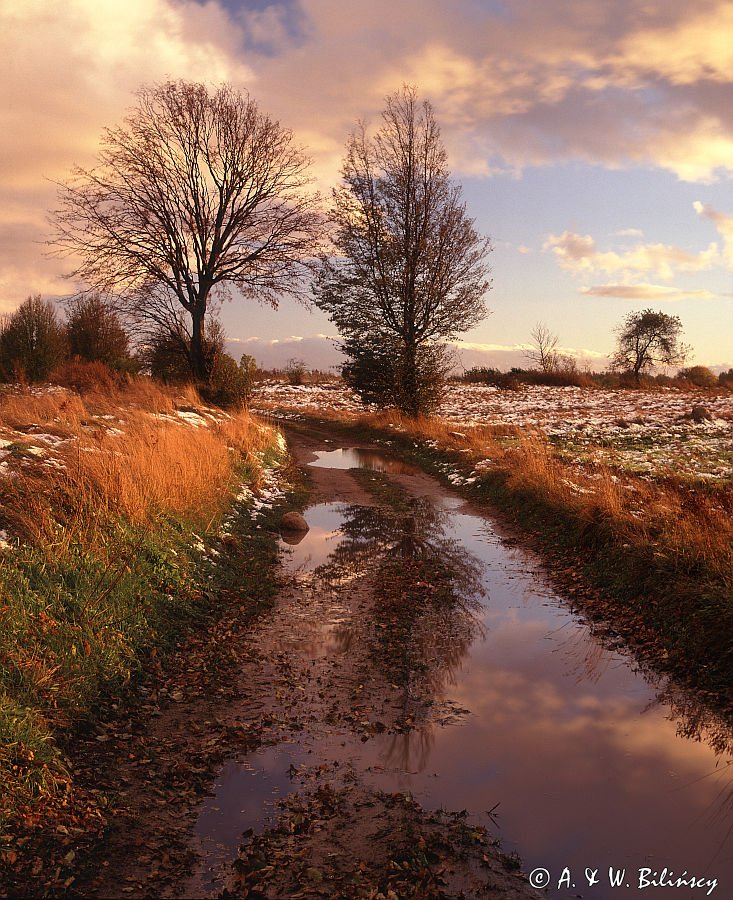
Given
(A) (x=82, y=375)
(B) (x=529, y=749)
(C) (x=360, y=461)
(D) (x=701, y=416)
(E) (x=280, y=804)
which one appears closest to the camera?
(E) (x=280, y=804)

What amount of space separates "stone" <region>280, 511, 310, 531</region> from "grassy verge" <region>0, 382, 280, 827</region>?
1.14 m

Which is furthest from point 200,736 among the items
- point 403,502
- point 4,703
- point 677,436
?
point 677,436

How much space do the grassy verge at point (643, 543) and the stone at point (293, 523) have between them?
4.15m

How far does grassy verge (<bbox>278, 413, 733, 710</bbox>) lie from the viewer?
609 centimetres

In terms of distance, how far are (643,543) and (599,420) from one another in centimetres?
1860

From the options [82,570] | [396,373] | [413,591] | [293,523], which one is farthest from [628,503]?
[396,373]

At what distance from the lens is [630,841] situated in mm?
3752

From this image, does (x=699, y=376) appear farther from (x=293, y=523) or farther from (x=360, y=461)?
(x=293, y=523)

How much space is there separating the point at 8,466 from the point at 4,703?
451 cm

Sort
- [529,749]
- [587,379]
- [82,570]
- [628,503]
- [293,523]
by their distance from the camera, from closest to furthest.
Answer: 1. [529,749]
2. [82,570]
3. [628,503]
4. [293,523]
5. [587,379]

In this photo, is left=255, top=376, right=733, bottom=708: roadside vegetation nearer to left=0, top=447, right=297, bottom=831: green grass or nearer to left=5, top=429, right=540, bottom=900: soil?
left=5, top=429, right=540, bottom=900: soil

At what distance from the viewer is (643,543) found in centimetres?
799

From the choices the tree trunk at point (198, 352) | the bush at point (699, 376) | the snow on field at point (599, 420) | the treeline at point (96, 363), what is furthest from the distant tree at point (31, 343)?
the bush at point (699, 376)

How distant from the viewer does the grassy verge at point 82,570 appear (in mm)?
4391
